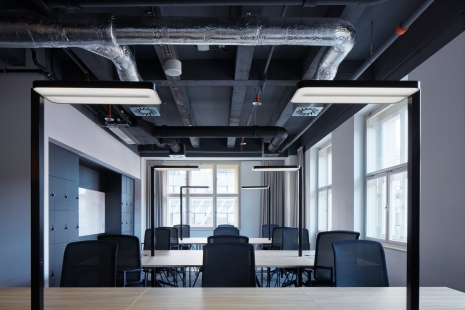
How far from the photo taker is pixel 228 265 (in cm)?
326

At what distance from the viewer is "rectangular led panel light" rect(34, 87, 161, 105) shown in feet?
6.68

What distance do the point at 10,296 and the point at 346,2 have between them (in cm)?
324

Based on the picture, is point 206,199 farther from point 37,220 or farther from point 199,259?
point 37,220

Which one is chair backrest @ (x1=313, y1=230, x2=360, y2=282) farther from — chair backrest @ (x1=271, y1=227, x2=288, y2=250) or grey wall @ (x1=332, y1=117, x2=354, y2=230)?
chair backrest @ (x1=271, y1=227, x2=288, y2=250)

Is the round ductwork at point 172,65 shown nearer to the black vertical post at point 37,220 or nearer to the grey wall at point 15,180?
the grey wall at point 15,180

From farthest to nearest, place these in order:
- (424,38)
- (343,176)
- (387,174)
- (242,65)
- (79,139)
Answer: (343,176)
(79,139)
(387,174)
(242,65)
(424,38)

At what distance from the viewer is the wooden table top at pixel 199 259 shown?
434 cm

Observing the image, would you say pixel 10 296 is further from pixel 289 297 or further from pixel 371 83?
pixel 371 83

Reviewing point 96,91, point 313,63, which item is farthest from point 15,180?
point 313,63

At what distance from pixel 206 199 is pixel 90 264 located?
10.1m

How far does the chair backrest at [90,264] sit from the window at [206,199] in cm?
991

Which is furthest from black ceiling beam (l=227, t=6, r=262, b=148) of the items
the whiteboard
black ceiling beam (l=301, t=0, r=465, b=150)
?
the whiteboard

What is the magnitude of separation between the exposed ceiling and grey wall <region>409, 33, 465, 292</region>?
274 mm

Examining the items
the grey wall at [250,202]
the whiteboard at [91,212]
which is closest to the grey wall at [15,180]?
the whiteboard at [91,212]
